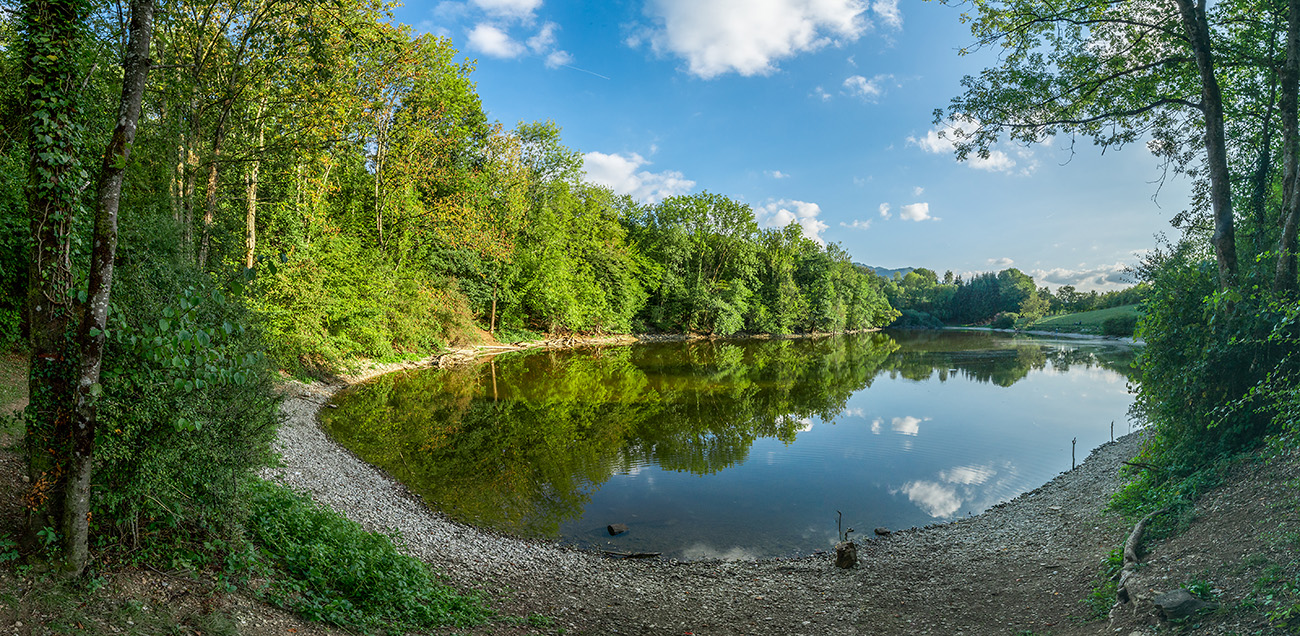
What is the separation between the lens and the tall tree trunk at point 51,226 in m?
4.05

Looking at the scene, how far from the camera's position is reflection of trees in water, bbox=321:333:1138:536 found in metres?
13.4

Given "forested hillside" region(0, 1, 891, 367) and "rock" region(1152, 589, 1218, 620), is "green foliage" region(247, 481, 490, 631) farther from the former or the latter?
"rock" region(1152, 589, 1218, 620)

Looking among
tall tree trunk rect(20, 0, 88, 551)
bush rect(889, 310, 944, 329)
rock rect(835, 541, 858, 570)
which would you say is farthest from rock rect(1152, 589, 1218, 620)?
bush rect(889, 310, 944, 329)

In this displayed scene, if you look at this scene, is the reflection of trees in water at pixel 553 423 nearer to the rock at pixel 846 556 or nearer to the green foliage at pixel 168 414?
the rock at pixel 846 556

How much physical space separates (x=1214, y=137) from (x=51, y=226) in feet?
51.4

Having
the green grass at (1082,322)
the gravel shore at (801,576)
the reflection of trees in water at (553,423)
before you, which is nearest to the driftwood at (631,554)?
the gravel shore at (801,576)

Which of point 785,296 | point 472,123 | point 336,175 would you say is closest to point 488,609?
point 336,175

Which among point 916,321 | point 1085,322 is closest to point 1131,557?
point 1085,322

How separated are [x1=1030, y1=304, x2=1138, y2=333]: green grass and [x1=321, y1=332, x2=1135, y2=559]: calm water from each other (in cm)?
5387

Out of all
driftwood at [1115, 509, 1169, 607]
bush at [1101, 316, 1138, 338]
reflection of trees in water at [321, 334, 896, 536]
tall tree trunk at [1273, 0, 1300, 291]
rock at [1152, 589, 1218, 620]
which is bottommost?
reflection of trees in water at [321, 334, 896, 536]

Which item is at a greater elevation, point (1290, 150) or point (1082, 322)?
point (1290, 150)

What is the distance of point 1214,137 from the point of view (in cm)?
916

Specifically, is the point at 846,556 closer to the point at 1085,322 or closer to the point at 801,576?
the point at 801,576

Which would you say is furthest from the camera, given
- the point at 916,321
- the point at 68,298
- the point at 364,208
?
the point at 916,321
